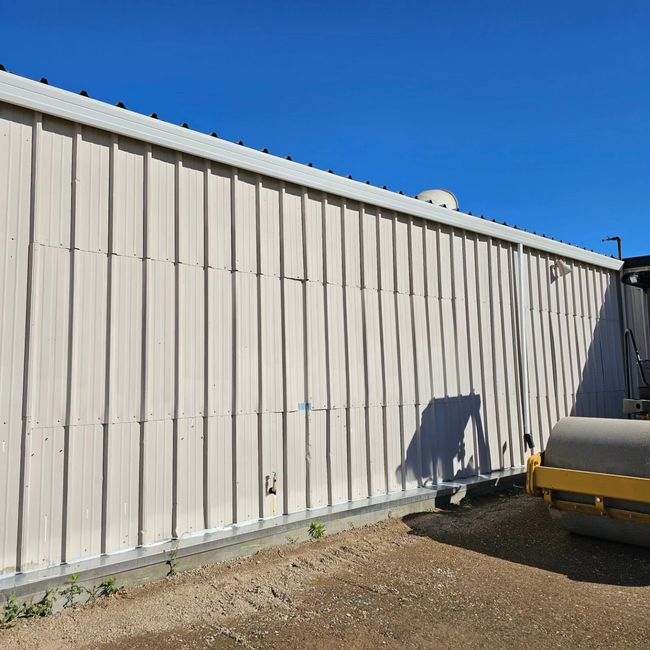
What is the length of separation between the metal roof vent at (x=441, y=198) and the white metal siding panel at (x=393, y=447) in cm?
396

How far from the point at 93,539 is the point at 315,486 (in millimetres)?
2454

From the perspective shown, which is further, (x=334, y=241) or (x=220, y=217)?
(x=334, y=241)

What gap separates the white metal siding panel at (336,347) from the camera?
6.71 meters

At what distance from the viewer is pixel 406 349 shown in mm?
7625

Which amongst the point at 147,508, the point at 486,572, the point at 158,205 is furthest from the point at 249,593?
the point at 158,205

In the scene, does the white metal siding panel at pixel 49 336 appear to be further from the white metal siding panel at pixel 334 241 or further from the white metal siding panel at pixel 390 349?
the white metal siding panel at pixel 390 349

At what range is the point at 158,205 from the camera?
545 cm

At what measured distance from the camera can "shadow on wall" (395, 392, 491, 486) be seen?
7.63 m

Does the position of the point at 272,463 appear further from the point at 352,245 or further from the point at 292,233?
the point at 352,245

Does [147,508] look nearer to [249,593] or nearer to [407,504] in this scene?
[249,593]

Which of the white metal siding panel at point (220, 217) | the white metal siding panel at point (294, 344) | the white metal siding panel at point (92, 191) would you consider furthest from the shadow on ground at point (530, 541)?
the white metal siding panel at point (92, 191)

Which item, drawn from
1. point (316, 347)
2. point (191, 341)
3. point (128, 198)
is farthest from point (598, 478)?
point (128, 198)

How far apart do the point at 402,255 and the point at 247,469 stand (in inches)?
142

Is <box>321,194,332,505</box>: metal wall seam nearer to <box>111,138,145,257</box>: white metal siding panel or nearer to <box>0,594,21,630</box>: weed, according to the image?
<box>111,138,145,257</box>: white metal siding panel
